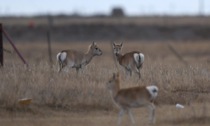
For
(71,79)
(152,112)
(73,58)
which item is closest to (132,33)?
(73,58)

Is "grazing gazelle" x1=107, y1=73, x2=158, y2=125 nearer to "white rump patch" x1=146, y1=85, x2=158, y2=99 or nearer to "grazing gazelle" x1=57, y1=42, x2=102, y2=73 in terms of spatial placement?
"white rump patch" x1=146, y1=85, x2=158, y2=99

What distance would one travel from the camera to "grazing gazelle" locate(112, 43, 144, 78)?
78.3ft

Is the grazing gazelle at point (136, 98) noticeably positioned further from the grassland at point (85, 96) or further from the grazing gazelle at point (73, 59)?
the grazing gazelle at point (73, 59)

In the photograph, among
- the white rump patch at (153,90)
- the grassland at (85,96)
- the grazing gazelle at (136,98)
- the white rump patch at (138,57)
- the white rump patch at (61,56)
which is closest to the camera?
the white rump patch at (153,90)

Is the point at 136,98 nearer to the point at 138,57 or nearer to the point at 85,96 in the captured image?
the point at 85,96

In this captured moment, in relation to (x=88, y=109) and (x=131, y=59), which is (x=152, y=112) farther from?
(x=131, y=59)

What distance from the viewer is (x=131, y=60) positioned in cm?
2450

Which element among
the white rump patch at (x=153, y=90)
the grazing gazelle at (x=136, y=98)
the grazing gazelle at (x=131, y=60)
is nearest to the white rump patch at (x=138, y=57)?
the grazing gazelle at (x=131, y=60)

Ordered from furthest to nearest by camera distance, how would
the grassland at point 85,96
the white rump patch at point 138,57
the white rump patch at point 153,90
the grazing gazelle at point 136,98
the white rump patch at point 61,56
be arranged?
the white rump patch at point 61,56 < the white rump patch at point 138,57 < the grassland at point 85,96 < the grazing gazelle at point 136,98 < the white rump patch at point 153,90

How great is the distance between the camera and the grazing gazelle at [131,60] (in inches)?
940

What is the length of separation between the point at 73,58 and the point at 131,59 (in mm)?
2176

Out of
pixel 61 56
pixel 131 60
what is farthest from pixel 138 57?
pixel 61 56

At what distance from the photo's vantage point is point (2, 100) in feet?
61.0

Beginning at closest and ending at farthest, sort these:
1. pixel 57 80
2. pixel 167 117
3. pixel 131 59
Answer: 1. pixel 167 117
2. pixel 57 80
3. pixel 131 59
